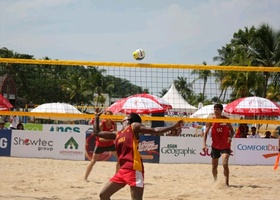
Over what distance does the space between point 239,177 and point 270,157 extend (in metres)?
3.41

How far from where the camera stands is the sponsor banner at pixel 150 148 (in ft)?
41.2

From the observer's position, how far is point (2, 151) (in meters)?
12.9

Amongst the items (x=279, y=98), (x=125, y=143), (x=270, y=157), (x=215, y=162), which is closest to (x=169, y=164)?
(x=270, y=157)

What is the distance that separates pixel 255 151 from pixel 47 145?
5.80m

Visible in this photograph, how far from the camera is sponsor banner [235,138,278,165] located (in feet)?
41.2

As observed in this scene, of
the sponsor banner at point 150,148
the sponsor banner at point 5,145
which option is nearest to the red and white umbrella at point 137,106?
the sponsor banner at point 150,148

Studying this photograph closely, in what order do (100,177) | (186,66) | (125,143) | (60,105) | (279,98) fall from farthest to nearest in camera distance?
(279,98)
(60,105)
(100,177)
(186,66)
(125,143)

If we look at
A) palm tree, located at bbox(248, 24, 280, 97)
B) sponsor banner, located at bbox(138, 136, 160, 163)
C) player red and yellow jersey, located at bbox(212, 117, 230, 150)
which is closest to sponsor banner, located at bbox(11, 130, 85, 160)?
sponsor banner, located at bbox(138, 136, 160, 163)

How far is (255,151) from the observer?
12.6 meters

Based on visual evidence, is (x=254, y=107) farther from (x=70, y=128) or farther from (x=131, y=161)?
(x=131, y=161)

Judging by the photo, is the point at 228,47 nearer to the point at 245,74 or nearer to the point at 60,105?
the point at 245,74

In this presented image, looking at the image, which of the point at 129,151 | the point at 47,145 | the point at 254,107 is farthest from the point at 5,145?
the point at 129,151

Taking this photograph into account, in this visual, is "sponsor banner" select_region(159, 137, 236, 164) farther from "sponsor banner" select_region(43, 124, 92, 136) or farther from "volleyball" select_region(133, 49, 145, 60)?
"sponsor banner" select_region(43, 124, 92, 136)

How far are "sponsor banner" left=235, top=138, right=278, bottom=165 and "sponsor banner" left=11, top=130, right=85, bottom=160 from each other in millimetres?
4350
